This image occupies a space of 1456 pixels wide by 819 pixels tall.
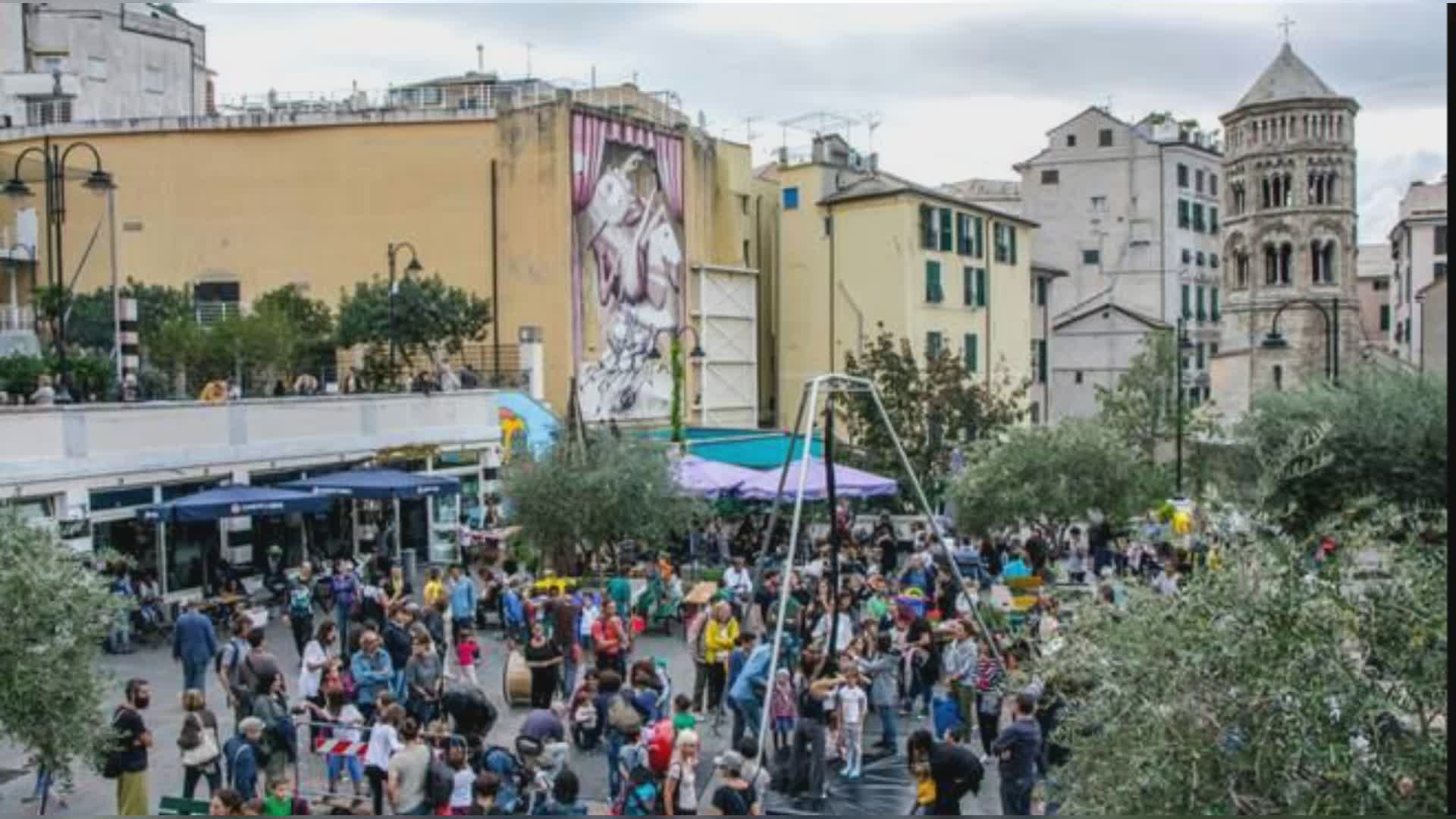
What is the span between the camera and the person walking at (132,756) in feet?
45.7

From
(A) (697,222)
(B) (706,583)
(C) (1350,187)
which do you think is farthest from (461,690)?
(C) (1350,187)

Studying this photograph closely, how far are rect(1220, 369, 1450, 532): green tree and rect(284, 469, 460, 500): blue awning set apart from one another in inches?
530

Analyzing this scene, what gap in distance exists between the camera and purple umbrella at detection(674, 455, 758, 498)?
3038 cm

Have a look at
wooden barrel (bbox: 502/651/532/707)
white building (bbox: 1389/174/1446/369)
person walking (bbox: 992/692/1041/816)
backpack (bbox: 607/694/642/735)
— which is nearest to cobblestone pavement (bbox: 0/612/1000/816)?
wooden barrel (bbox: 502/651/532/707)

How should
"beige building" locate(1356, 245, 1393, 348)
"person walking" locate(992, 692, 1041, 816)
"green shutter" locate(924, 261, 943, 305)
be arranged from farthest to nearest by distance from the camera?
1. "beige building" locate(1356, 245, 1393, 348)
2. "green shutter" locate(924, 261, 943, 305)
3. "person walking" locate(992, 692, 1041, 816)

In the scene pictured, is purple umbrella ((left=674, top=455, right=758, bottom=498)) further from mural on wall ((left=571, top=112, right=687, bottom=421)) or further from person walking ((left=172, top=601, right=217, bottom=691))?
mural on wall ((left=571, top=112, right=687, bottom=421))

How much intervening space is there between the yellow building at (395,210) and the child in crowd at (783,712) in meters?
30.2

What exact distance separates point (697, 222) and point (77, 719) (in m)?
40.4

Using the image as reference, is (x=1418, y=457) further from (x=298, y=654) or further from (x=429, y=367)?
(x=429, y=367)

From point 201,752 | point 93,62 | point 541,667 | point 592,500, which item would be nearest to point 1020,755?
point 541,667

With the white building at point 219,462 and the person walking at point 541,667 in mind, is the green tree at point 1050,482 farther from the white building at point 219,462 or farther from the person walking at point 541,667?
the person walking at point 541,667

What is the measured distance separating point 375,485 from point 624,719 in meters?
14.1

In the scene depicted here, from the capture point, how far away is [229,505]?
24766 mm

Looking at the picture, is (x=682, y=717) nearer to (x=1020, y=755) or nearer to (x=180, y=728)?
(x=1020, y=755)
